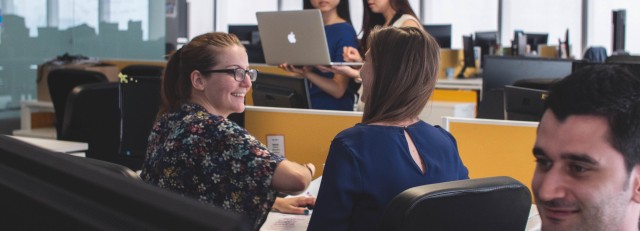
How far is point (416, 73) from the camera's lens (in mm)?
2031

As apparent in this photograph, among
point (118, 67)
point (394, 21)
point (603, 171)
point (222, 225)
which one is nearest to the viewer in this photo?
point (222, 225)

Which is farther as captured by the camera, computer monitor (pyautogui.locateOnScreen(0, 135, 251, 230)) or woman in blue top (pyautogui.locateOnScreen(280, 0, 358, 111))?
woman in blue top (pyautogui.locateOnScreen(280, 0, 358, 111))

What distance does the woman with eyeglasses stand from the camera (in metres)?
2.08

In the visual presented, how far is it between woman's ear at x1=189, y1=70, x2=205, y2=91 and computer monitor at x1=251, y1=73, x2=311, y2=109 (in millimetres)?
1071

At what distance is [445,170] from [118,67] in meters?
4.18

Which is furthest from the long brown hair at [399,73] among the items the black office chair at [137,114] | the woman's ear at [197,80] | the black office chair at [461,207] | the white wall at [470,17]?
the white wall at [470,17]

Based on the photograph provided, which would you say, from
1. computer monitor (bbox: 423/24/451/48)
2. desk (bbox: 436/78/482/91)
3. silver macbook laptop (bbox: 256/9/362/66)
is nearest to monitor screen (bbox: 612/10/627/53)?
desk (bbox: 436/78/482/91)

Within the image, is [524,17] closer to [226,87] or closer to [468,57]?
[468,57]

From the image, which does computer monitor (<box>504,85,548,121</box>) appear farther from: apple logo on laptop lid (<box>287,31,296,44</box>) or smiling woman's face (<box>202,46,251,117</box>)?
apple logo on laptop lid (<box>287,31,296,44</box>)

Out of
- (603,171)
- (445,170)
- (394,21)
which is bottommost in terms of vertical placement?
(445,170)

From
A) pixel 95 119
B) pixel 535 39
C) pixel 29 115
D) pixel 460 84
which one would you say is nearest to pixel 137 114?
pixel 95 119

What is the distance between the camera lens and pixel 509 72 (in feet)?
15.1

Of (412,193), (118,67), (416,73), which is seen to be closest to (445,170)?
(416,73)

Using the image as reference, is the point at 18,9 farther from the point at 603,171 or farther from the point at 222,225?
the point at 222,225
